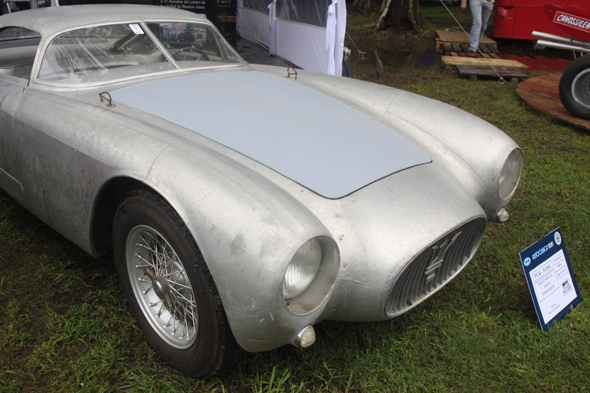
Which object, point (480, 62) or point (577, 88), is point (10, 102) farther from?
point (480, 62)

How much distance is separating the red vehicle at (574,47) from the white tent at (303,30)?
242cm

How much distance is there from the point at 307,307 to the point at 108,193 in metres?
1.03

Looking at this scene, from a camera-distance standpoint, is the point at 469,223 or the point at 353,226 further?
the point at 469,223

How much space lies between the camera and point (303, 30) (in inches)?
274

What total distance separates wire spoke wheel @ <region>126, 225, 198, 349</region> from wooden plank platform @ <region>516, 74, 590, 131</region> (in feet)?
14.8

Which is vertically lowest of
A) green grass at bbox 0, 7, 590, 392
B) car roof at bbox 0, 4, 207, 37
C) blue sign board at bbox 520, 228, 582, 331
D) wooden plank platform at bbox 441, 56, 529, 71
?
green grass at bbox 0, 7, 590, 392

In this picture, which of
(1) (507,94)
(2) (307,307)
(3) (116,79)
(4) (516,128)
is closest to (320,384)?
(2) (307,307)

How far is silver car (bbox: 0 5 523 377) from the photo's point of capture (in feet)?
4.72

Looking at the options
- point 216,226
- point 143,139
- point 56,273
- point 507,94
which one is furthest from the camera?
point 507,94

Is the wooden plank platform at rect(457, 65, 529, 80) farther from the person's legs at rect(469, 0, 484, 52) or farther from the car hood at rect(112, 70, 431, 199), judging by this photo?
the car hood at rect(112, 70, 431, 199)

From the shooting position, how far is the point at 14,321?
2027 mm

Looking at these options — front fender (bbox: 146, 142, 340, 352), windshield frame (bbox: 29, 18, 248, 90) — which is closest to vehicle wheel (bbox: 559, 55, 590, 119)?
windshield frame (bbox: 29, 18, 248, 90)

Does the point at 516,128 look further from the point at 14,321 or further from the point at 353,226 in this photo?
the point at 14,321

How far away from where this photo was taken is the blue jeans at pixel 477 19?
783 centimetres
